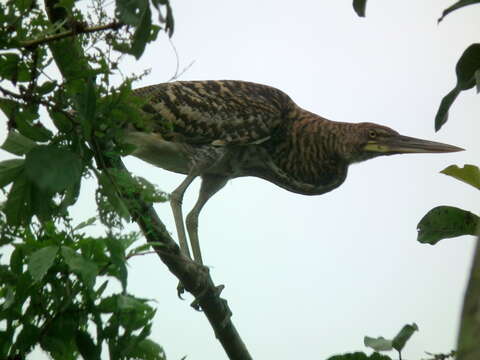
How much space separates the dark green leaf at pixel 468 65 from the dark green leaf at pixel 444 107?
0.23ft

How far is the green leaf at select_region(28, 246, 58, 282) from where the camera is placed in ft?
6.17

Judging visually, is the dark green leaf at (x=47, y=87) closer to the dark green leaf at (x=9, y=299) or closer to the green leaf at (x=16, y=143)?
the green leaf at (x=16, y=143)

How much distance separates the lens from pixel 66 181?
4.55 feet

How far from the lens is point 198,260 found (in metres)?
5.87

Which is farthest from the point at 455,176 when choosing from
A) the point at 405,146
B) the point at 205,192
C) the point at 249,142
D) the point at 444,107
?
the point at 405,146

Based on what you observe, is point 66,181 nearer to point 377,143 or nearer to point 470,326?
point 470,326

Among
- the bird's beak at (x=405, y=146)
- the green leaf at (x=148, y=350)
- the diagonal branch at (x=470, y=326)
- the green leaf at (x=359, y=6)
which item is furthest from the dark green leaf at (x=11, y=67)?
the bird's beak at (x=405, y=146)

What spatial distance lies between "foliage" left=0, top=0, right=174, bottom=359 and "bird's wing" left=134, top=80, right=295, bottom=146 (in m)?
3.54

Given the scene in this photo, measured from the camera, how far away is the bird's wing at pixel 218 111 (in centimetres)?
582

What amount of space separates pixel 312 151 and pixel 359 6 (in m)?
5.36

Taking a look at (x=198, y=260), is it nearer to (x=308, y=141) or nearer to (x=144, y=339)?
(x=308, y=141)

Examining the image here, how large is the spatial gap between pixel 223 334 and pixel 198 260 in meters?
1.41

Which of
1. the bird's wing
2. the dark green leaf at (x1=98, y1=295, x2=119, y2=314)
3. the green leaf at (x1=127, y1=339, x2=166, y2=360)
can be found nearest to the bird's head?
the bird's wing

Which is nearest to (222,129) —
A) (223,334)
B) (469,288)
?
(223,334)
